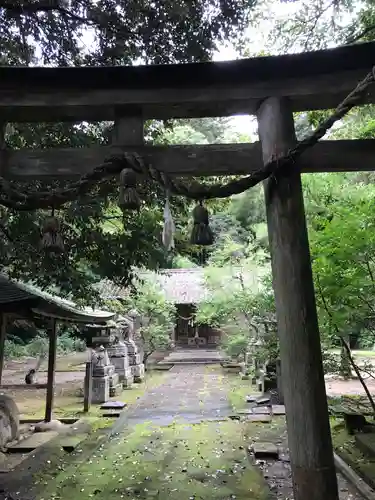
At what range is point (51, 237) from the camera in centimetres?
317

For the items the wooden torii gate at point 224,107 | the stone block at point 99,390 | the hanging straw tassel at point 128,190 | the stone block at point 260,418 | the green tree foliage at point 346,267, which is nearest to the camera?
the hanging straw tassel at point 128,190

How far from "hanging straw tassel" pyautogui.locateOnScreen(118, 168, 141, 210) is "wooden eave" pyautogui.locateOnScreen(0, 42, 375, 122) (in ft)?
2.12

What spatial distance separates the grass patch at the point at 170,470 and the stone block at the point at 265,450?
195mm

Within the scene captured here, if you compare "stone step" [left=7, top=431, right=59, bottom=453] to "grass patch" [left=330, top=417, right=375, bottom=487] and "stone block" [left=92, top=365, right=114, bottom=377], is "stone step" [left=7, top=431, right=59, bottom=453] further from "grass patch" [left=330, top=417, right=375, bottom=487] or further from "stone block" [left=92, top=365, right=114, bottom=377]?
"grass patch" [left=330, top=417, right=375, bottom=487]

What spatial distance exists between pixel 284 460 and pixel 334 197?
462 cm

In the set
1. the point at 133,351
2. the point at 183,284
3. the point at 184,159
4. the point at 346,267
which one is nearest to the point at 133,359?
the point at 133,351

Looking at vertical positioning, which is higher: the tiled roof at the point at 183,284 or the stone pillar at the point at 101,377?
the tiled roof at the point at 183,284

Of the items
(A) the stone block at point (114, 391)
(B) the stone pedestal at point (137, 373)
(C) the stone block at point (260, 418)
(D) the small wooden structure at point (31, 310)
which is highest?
(D) the small wooden structure at point (31, 310)

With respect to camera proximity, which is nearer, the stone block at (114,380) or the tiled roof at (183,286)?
the stone block at (114,380)

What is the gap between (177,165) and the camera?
327 centimetres

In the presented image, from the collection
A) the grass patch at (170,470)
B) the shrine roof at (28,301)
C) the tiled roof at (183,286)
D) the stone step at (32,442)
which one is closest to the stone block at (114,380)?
the shrine roof at (28,301)

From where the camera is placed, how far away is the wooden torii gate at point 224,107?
309 cm

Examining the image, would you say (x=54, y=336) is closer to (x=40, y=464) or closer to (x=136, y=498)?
(x=40, y=464)

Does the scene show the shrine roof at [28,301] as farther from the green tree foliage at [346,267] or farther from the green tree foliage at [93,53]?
the green tree foliage at [346,267]
